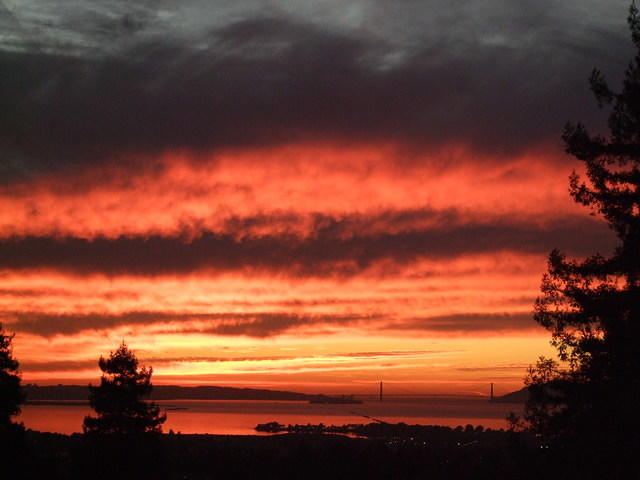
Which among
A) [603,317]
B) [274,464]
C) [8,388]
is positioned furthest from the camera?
[274,464]

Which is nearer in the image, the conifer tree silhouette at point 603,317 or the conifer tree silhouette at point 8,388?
the conifer tree silhouette at point 603,317

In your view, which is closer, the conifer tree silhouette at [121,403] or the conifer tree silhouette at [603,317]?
the conifer tree silhouette at [603,317]

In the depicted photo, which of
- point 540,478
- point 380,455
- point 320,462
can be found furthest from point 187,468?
point 540,478

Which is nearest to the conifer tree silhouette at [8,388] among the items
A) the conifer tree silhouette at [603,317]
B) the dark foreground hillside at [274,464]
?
the dark foreground hillside at [274,464]

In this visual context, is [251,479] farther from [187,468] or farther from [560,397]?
[560,397]

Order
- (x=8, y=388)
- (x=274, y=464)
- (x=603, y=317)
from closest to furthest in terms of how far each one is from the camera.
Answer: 1. (x=603, y=317)
2. (x=8, y=388)
3. (x=274, y=464)

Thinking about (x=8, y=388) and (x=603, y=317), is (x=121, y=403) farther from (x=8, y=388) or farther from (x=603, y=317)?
(x=603, y=317)

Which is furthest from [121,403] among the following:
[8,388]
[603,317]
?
[603,317]

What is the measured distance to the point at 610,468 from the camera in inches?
982

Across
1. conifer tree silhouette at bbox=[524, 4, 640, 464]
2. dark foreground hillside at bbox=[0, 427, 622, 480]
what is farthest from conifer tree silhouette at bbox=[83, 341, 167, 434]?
conifer tree silhouette at bbox=[524, 4, 640, 464]

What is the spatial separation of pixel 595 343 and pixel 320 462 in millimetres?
33989

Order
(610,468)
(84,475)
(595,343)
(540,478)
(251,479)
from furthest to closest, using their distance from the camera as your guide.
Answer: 1. (251,479)
2. (84,475)
3. (540,478)
4. (595,343)
5. (610,468)

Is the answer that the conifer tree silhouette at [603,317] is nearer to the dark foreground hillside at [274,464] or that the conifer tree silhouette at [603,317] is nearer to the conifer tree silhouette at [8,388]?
the dark foreground hillside at [274,464]

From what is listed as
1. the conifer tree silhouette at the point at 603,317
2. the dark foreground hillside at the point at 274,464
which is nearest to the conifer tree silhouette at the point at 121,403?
the dark foreground hillside at the point at 274,464
